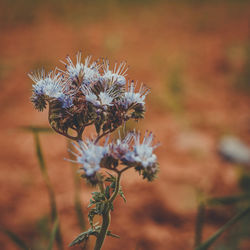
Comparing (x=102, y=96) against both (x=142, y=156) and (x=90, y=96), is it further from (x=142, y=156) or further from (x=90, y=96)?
(x=142, y=156)

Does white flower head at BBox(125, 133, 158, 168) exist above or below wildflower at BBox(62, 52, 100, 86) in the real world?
below

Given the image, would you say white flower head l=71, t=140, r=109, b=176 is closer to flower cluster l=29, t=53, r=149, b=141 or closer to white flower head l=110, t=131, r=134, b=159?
white flower head l=110, t=131, r=134, b=159

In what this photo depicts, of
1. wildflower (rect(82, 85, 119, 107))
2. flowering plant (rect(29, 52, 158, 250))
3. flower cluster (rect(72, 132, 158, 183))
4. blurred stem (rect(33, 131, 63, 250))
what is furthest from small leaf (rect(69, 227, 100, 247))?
wildflower (rect(82, 85, 119, 107))

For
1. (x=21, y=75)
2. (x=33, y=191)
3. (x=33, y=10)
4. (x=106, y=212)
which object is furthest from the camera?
(x=33, y=10)

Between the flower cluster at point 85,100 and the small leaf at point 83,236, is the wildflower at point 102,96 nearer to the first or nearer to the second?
the flower cluster at point 85,100

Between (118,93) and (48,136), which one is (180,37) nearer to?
(48,136)

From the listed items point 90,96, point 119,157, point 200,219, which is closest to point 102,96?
point 90,96

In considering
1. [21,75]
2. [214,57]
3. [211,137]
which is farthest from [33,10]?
[211,137]
